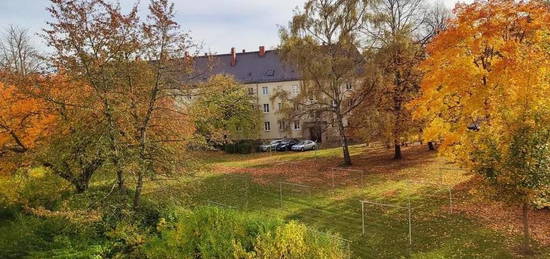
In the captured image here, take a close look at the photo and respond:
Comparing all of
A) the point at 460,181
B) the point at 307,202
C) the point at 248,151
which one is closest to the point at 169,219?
the point at 307,202

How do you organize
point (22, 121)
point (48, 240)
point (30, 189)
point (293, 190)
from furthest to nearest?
point (293, 190) → point (30, 189) → point (22, 121) → point (48, 240)

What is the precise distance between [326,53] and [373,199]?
12862 mm

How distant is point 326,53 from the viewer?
97.1 feet

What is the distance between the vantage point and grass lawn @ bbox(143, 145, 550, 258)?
46.7 ft

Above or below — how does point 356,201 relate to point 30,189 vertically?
below

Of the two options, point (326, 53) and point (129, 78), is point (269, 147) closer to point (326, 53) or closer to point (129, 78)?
point (326, 53)

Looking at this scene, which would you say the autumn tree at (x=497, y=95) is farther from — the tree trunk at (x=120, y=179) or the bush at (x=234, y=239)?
the tree trunk at (x=120, y=179)

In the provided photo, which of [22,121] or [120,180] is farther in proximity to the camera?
[22,121]

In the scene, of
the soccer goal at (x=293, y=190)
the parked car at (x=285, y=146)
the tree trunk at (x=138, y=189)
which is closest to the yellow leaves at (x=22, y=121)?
the tree trunk at (x=138, y=189)

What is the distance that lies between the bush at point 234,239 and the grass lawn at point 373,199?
6.72ft

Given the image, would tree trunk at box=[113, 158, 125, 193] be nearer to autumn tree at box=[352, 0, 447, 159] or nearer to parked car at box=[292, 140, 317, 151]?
autumn tree at box=[352, 0, 447, 159]

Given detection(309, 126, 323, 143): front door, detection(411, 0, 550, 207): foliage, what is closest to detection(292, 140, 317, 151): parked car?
detection(309, 126, 323, 143): front door

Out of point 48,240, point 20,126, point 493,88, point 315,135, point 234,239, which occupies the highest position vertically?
point 493,88

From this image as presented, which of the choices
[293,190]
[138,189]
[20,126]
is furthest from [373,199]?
[20,126]
